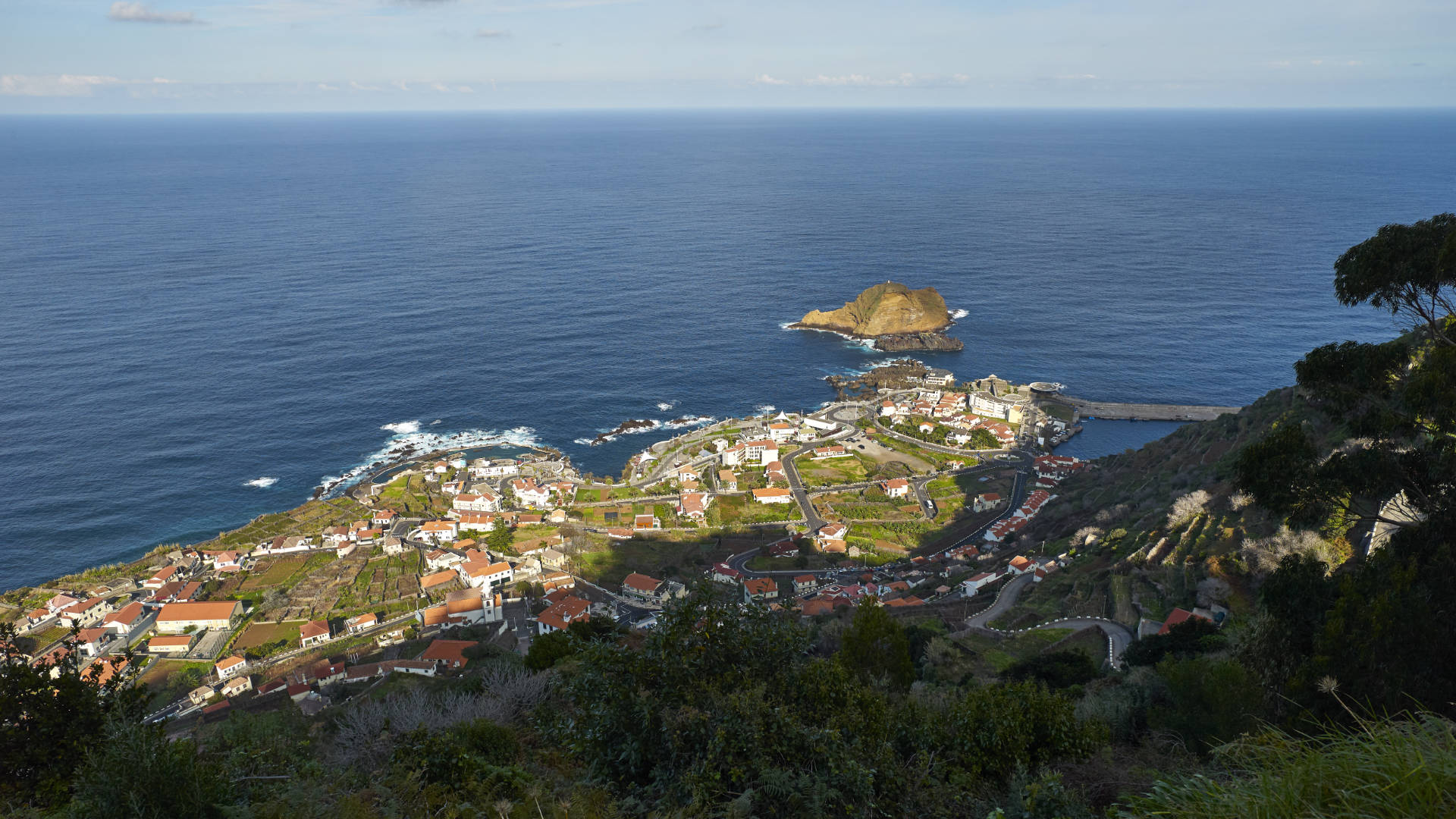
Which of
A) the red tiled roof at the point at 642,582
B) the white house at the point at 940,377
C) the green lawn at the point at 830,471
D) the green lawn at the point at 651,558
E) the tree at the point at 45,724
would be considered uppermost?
the tree at the point at 45,724

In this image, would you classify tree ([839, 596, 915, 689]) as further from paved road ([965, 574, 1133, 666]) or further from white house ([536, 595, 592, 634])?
white house ([536, 595, 592, 634])

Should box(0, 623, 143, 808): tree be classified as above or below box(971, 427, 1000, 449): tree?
above

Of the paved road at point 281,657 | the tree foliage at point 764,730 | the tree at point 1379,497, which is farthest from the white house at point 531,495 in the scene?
the tree at point 1379,497

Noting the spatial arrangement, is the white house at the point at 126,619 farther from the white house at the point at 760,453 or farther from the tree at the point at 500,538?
the white house at the point at 760,453

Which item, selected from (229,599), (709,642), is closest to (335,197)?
(229,599)

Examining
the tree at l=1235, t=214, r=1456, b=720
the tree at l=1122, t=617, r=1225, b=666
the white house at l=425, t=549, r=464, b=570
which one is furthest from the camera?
the white house at l=425, t=549, r=464, b=570

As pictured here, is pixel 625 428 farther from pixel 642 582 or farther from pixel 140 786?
pixel 140 786

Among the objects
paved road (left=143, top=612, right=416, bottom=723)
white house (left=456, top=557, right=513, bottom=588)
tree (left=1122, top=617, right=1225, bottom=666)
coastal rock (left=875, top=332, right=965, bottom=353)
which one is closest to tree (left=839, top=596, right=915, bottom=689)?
tree (left=1122, top=617, right=1225, bottom=666)

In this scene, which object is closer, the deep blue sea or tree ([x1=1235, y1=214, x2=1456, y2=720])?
tree ([x1=1235, y1=214, x2=1456, y2=720])

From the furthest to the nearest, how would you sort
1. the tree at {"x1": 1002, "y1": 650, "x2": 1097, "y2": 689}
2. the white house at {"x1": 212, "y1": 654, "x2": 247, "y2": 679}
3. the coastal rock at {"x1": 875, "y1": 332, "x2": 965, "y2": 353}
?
1. the coastal rock at {"x1": 875, "y1": 332, "x2": 965, "y2": 353}
2. the white house at {"x1": 212, "y1": 654, "x2": 247, "y2": 679}
3. the tree at {"x1": 1002, "y1": 650, "x2": 1097, "y2": 689}
